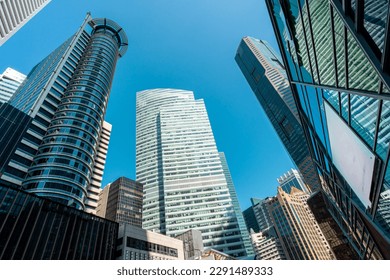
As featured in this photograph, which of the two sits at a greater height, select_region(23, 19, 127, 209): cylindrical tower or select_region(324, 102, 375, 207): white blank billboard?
select_region(23, 19, 127, 209): cylindrical tower

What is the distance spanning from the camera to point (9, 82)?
419ft

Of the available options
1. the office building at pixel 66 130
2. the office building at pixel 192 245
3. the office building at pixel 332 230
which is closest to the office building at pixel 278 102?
the office building at pixel 332 230

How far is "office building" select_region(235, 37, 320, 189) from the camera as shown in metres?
114

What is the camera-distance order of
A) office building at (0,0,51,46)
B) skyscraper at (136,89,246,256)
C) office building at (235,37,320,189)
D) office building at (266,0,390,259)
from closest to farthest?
office building at (266,0,390,259) < office building at (0,0,51,46) < skyscraper at (136,89,246,256) < office building at (235,37,320,189)

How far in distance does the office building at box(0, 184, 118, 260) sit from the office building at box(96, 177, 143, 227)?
137 feet

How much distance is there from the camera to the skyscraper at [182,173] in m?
98.0

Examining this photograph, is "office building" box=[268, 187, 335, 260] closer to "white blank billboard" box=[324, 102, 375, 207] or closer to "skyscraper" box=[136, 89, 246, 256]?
"skyscraper" box=[136, 89, 246, 256]

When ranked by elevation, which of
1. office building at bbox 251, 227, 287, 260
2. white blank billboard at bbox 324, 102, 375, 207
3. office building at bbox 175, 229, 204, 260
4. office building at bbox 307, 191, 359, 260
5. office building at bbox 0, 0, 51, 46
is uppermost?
office building at bbox 0, 0, 51, 46

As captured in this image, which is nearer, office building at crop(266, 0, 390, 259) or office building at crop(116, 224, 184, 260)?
office building at crop(266, 0, 390, 259)

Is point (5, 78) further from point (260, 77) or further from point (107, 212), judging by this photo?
point (260, 77)

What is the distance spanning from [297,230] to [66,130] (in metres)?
115

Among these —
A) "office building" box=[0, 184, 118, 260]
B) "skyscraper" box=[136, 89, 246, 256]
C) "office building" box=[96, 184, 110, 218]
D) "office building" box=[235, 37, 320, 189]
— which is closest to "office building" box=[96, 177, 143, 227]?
"office building" box=[96, 184, 110, 218]
